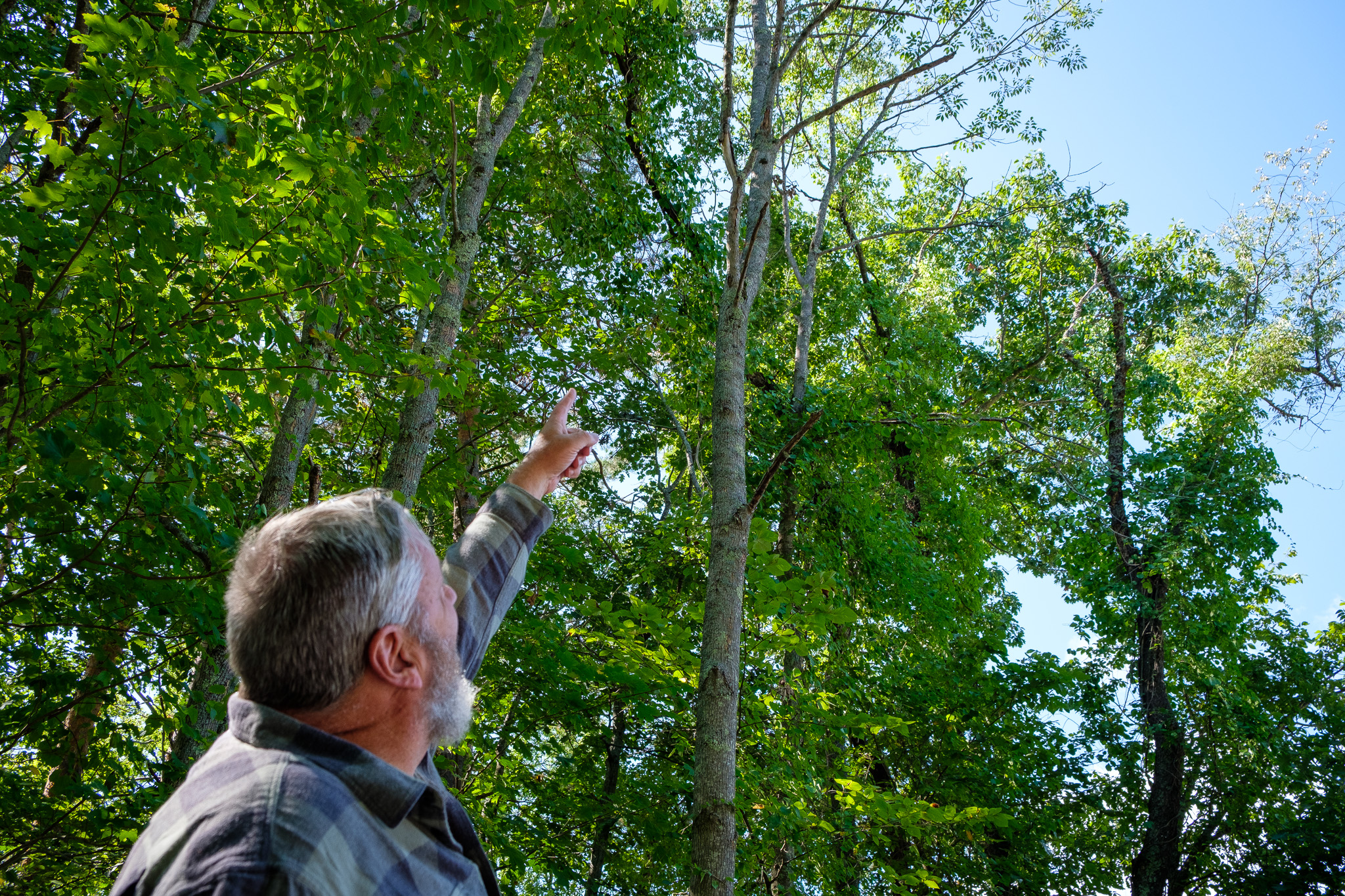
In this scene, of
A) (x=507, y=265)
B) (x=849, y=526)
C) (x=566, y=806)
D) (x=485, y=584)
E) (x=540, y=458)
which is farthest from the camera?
(x=849, y=526)

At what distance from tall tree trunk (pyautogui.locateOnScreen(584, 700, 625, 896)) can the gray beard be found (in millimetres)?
5735

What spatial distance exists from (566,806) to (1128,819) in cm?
1025

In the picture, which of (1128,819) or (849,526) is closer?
(849,526)

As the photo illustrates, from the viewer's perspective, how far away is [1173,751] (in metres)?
12.2

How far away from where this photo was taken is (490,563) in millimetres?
1855

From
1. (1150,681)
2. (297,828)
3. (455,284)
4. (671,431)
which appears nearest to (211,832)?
(297,828)

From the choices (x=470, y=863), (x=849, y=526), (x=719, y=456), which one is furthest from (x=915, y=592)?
(x=470, y=863)

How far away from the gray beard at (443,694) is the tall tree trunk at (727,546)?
2.37 metres

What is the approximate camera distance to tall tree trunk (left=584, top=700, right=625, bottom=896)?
6.82m

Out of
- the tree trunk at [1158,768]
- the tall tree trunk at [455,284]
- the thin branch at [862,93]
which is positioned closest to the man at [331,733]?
the tall tree trunk at [455,284]

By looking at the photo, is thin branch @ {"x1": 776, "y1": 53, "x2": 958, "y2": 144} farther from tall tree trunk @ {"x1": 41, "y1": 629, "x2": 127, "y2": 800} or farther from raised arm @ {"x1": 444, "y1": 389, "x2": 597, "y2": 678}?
tall tree trunk @ {"x1": 41, "y1": 629, "x2": 127, "y2": 800}

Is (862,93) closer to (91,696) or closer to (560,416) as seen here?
(560,416)

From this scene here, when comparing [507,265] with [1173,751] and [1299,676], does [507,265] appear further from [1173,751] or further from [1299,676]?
[1299,676]

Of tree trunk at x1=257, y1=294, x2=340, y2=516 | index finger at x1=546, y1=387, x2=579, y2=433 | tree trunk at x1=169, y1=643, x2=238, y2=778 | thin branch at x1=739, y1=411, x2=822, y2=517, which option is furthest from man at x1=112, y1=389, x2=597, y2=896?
tree trunk at x1=257, y1=294, x2=340, y2=516
